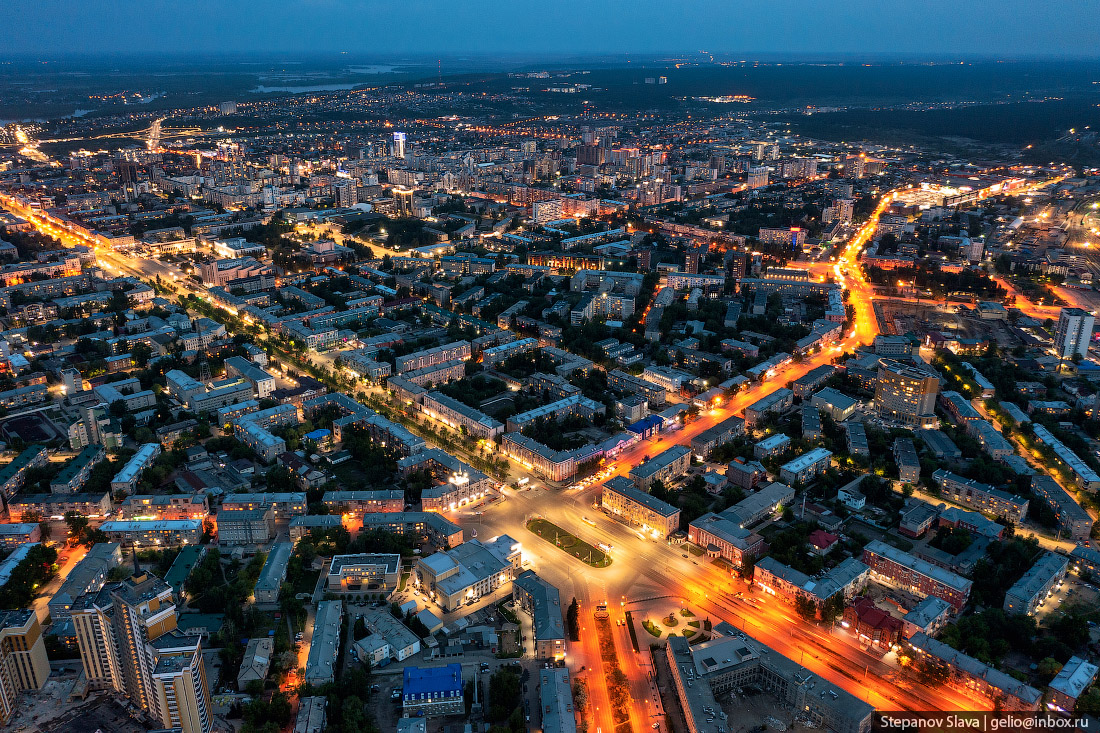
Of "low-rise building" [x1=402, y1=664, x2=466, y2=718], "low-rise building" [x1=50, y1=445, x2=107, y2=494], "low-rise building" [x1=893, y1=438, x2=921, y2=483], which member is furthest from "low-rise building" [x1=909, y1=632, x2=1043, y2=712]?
"low-rise building" [x1=50, y1=445, x2=107, y2=494]

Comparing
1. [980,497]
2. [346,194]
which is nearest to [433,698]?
[980,497]

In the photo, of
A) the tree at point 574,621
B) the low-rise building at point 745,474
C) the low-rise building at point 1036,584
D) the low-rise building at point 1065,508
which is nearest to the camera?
the tree at point 574,621

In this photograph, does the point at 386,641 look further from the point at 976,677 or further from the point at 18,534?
the point at 976,677

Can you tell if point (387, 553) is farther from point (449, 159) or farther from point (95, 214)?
point (449, 159)

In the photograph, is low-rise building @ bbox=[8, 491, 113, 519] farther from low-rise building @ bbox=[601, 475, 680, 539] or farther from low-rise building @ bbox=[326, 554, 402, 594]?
low-rise building @ bbox=[601, 475, 680, 539]

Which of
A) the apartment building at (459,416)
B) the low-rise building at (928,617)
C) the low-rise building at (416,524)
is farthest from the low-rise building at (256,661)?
the low-rise building at (928,617)

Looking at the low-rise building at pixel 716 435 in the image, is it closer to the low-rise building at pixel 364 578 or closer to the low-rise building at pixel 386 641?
the low-rise building at pixel 364 578
